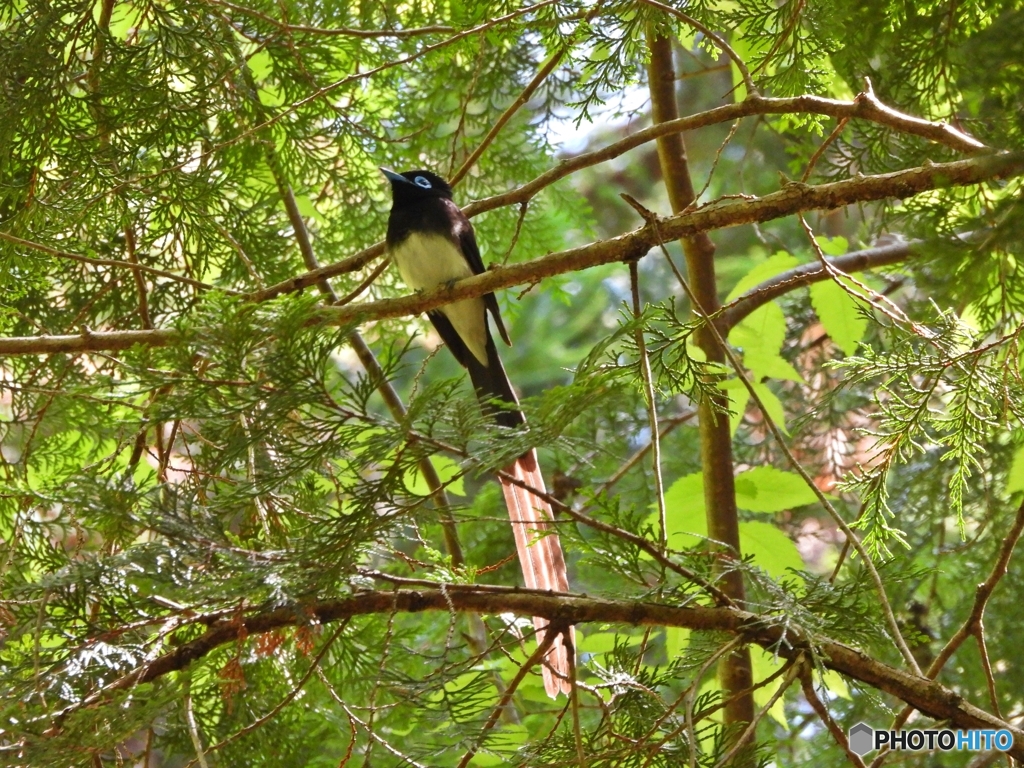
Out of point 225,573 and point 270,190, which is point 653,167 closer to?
point 270,190

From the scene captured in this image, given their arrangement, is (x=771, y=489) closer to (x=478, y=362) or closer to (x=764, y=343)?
(x=764, y=343)

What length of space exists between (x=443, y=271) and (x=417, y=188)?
416mm

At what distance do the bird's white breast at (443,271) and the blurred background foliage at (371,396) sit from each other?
0.54 feet

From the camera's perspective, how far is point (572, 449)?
157 centimetres

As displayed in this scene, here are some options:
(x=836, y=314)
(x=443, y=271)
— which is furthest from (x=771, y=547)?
(x=443, y=271)

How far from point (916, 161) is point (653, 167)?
767 cm

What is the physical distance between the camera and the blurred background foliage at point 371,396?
4.99 ft

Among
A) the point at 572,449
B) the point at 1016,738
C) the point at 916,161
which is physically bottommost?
the point at 1016,738

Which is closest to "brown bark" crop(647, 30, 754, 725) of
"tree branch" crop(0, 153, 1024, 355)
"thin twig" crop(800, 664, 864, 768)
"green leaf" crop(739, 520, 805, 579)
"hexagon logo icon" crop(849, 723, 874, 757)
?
"green leaf" crop(739, 520, 805, 579)

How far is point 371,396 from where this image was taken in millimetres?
2703

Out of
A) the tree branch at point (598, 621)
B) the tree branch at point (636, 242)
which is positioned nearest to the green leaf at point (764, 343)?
the tree branch at point (636, 242)

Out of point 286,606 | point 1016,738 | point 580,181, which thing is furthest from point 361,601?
point 580,181

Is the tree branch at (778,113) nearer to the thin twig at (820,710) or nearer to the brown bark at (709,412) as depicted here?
the brown bark at (709,412)

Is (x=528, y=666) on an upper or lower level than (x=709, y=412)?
lower
